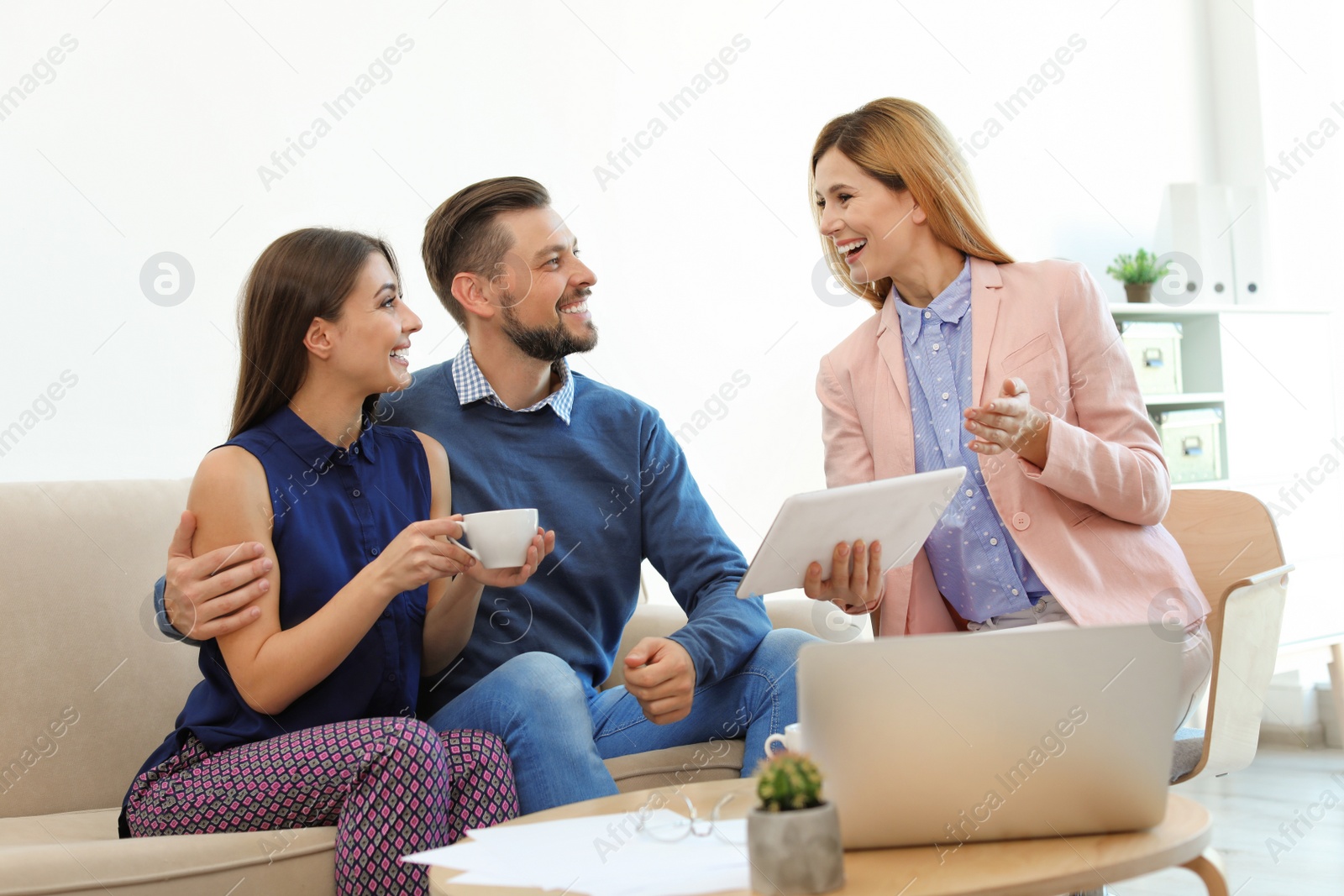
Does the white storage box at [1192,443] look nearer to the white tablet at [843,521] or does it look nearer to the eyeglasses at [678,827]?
→ the white tablet at [843,521]

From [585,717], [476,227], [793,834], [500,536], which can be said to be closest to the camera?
[793,834]

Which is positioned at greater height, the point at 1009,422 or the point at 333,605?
the point at 1009,422

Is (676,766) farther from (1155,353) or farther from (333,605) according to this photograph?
(1155,353)

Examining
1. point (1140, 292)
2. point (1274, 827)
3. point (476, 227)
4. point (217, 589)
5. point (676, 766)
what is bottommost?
point (1274, 827)

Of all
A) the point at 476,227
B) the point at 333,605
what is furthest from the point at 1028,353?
the point at 333,605

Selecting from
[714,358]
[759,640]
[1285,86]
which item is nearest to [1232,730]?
[759,640]

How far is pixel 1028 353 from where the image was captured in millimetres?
1689

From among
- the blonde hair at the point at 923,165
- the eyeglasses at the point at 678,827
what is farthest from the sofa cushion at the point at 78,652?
the blonde hair at the point at 923,165

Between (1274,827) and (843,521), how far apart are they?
1.99m

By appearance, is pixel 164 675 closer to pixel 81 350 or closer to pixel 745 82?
pixel 81 350

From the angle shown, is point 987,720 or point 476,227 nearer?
point 987,720

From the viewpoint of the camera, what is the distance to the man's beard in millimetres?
1881

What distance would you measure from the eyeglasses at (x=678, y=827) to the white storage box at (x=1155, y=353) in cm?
288

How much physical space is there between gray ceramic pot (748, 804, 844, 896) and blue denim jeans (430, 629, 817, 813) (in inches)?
25.3
